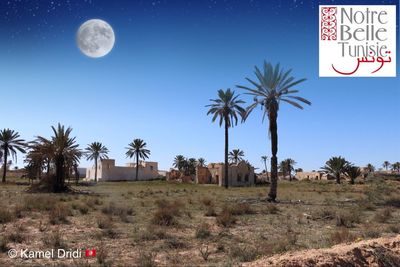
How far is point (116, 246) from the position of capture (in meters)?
10.9

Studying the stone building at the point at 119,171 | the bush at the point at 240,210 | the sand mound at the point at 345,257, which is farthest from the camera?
the stone building at the point at 119,171

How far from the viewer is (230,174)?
70000mm

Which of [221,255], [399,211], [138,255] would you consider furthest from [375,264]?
[399,211]

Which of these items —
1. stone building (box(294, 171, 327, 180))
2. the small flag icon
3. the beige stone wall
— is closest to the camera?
the small flag icon

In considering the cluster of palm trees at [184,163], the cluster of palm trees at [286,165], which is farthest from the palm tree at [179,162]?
the cluster of palm trees at [286,165]

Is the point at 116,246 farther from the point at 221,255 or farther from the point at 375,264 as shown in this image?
the point at 375,264

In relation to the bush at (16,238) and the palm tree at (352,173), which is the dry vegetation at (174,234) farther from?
the palm tree at (352,173)

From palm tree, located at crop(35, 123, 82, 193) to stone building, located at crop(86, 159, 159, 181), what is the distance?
4932 cm

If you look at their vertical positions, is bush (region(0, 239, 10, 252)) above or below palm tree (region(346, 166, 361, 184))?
below

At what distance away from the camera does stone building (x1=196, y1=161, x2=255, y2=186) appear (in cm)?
6988

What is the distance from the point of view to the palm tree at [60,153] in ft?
115

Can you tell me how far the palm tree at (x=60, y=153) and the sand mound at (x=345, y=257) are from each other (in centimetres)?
2901

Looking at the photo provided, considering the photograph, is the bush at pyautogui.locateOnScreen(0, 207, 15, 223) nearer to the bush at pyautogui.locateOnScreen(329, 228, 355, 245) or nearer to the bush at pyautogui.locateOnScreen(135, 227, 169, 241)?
the bush at pyautogui.locateOnScreen(135, 227, 169, 241)

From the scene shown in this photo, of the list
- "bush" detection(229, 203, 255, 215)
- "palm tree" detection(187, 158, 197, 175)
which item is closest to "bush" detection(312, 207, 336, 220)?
"bush" detection(229, 203, 255, 215)
